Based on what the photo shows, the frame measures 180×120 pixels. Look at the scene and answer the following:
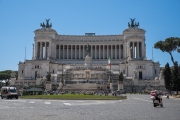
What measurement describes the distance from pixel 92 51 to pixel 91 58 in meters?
17.2

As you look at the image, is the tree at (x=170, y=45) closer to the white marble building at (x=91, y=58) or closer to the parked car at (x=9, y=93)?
the white marble building at (x=91, y=58)

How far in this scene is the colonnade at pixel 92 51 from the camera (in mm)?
136000

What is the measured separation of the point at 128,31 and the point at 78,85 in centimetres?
5383

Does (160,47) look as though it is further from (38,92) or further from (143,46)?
(143,46)

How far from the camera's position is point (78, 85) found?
86312 mm

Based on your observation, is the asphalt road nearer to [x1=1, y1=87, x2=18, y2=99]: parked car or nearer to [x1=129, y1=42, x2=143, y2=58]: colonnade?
[x1=1, y1=87, x2=18, y2=99]: parked car

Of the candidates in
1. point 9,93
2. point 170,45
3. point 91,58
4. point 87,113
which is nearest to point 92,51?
point 91,58

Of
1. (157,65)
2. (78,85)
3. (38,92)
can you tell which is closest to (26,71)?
(78,85)

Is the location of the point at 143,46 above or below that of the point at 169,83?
above

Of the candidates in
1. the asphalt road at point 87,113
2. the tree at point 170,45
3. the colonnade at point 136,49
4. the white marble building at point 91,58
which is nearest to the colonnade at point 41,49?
the white marble building at point 91,58

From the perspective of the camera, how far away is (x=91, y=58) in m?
121

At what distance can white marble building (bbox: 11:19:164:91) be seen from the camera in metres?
105

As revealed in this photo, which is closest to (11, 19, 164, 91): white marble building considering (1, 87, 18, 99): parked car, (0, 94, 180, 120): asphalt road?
(1, 87, 18, 99): parked car

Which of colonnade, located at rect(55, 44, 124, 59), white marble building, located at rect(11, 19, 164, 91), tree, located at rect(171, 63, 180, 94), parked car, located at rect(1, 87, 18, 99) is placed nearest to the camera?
parked car, located at rect(1, 87, 18, 99)
